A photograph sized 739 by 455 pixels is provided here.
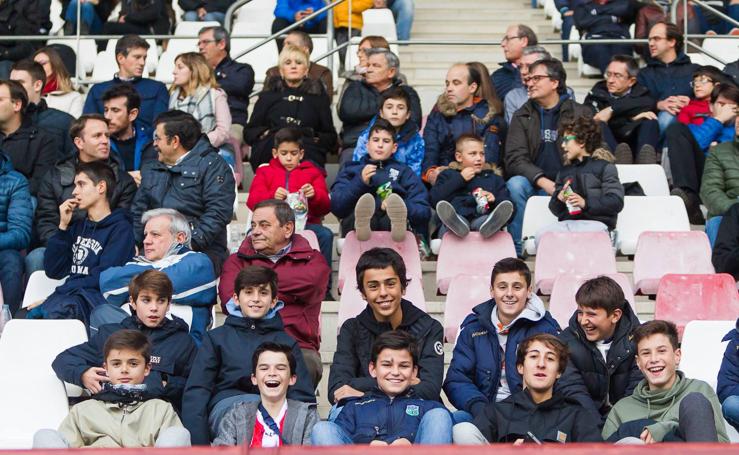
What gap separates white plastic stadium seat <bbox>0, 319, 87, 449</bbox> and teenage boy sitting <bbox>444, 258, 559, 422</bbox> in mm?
1843

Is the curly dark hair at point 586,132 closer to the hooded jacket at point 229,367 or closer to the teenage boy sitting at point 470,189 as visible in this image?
the teenage boy sitting at point 470,189

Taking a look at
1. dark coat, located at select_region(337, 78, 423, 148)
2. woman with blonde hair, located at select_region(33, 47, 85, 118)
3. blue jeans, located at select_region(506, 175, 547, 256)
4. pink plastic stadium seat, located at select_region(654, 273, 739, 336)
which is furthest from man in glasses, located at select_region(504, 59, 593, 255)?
woman with blonde hair, located at select_region(33, 47, 85, 118)

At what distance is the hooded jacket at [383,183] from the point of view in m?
9.55

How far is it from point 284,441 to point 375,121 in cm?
291

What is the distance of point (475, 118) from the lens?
10.6 m

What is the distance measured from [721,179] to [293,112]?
8.74ft

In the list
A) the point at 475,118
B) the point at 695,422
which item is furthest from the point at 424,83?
the point at 695,422

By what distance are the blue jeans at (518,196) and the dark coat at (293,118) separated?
1.23m

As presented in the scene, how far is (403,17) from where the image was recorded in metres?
13.2

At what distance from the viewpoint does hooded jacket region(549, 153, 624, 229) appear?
32.0 feet

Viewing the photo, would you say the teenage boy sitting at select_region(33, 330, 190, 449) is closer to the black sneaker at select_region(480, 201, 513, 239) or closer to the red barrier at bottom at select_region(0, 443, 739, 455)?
the red barrier at bottom at select_region(0, 443, 739, 455)

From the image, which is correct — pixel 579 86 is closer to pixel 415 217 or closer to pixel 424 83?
pixel 424 83

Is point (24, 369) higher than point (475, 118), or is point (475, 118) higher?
point (475, 118)

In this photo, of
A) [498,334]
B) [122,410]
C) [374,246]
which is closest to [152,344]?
[122,410]
